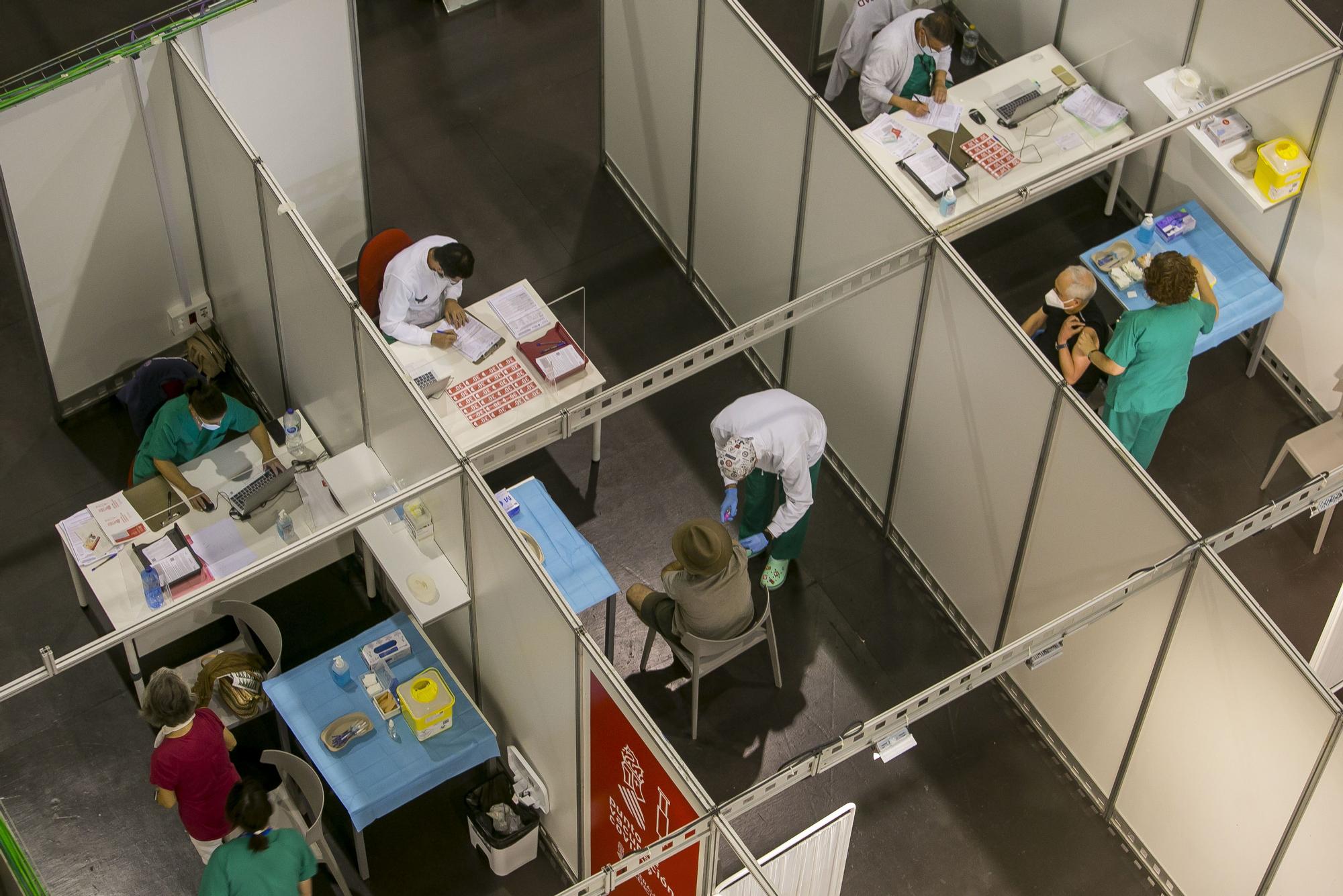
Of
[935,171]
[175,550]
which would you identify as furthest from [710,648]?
[935,171]

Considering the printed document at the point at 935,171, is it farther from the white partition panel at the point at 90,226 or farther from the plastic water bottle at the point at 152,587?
the plastic water bottle at the point at 152,587

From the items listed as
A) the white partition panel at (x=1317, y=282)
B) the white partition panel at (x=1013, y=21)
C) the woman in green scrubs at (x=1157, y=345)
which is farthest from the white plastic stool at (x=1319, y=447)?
the white partition panel at (x=1013, y=21)

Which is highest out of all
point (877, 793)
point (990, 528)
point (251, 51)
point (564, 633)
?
point (251, 51)

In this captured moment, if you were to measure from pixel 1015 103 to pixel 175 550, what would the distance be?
4388 millimetres

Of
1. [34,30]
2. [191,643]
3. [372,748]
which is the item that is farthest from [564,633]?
[34,30]

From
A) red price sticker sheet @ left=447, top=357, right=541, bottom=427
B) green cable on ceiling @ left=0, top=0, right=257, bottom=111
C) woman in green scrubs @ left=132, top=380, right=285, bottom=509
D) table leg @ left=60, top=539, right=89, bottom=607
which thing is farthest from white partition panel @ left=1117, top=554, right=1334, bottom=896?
green cable on ceiling @ left=0, top=0, right=257, bottom=111

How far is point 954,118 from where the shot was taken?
797 cm

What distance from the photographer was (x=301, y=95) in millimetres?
7812

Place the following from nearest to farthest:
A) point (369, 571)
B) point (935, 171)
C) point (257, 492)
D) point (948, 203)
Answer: point (257, 492) < point (369, 571) < point (948, 203) < point (935, 171)

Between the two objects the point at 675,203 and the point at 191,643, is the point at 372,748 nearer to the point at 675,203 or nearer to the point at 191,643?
the point at 191,643

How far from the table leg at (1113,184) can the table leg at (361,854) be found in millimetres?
4935

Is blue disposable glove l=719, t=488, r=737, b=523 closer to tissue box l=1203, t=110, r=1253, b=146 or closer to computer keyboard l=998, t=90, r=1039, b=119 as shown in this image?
computer keyboard l=998, t=90, r=1039, b=119

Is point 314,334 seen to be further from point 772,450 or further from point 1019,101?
point 1019,101

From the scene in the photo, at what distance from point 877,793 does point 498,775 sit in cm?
158
